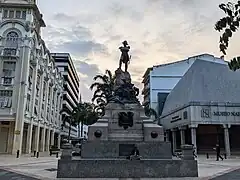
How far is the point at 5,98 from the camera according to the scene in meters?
34.9

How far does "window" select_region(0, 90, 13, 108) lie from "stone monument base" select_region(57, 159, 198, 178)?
26710 mm

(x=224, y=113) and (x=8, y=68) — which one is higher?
(x=8, y=68)

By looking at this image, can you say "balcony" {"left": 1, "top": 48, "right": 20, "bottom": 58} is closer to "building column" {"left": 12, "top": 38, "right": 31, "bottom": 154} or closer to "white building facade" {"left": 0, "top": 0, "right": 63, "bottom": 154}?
"white building facade" {"left": 0, "top": 0, "right": 63, "bottom": 154}

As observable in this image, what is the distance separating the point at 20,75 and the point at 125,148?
2649 centimetres

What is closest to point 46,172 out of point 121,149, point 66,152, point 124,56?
point 66,152

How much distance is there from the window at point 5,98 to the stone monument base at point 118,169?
26.7 meters

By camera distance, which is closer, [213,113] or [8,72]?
[213,113]

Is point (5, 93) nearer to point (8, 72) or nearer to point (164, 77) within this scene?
point (8, 72)

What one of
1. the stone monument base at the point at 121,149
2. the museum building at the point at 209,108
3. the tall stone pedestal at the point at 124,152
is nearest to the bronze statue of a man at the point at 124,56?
the tall stone pedestal at the point at 124,152

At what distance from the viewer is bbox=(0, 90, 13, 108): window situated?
34.6 m

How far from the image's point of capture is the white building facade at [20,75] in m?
34.6

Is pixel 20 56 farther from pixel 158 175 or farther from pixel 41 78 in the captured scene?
pixel 158 175

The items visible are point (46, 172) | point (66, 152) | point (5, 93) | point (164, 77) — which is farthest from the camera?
point (164, 77)

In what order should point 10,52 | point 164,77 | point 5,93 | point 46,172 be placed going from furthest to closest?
point 164,77, point 10,52, point 5,93, point 46,172
